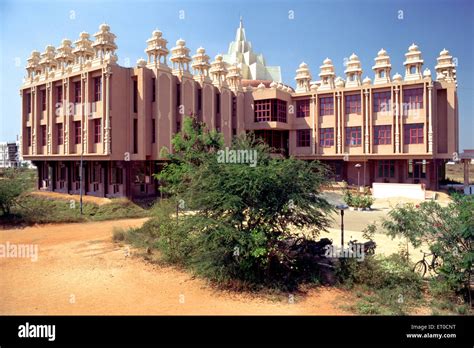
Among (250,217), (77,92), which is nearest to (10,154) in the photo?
(77,92)

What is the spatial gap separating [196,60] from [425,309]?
32.3m

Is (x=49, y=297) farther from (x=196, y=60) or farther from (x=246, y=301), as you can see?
(x=196, y=60)

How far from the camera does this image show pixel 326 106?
38.1 metres

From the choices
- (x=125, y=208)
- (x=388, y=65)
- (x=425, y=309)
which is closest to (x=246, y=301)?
(x=425, y=309)

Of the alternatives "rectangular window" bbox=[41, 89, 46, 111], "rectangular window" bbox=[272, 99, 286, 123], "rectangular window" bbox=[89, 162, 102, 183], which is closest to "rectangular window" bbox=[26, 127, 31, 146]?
"rectangular window" bbox=[41, 89, 46, 111]

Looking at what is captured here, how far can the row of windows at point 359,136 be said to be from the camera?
33094 mm

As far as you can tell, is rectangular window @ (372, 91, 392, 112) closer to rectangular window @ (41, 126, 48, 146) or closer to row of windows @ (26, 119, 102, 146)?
row of windows @ (26, 119, 102, 146)

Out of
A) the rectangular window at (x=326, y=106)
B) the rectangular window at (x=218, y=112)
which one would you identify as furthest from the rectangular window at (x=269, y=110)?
the rectangular window at (x=218, y=112)

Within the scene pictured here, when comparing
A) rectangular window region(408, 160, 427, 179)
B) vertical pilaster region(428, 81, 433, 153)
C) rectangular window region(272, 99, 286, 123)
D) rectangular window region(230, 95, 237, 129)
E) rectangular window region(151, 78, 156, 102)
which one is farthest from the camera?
rectangular window region(272, 99, 286, 123)

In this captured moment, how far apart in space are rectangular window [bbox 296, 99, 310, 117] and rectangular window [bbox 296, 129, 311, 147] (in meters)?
1.93

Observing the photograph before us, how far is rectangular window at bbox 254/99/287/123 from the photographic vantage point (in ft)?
125

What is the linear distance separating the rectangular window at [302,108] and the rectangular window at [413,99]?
1046 cm

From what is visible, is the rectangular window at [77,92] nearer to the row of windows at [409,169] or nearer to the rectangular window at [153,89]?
the rectangular window at [153,89]
